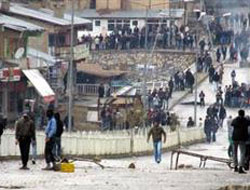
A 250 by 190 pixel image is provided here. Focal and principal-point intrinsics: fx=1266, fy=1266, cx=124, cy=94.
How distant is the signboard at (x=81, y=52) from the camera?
6425cm

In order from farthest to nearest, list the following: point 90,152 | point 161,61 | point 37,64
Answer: point 161,61
point 37,64
point 90,152

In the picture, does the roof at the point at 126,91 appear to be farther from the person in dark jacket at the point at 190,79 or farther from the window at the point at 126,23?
the window at the point at 126,23

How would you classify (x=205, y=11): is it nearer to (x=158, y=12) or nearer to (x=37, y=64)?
(x=158, y=12)

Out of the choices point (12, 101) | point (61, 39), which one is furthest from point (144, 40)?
point (12, 101)

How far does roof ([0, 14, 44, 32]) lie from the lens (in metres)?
53.2

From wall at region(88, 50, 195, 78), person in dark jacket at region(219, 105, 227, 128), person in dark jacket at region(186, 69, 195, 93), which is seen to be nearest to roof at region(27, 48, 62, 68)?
person in dark jacket at region(186, 69, 195, 93)

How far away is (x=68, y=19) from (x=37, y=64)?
1268 cm

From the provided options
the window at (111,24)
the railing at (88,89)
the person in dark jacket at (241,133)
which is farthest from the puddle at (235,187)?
the window at (111,24)

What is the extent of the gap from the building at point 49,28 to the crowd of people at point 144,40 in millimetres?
6957

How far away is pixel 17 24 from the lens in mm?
54281

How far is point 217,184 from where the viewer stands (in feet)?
62.3

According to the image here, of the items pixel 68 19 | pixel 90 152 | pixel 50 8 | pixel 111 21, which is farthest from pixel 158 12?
pixel 90 152

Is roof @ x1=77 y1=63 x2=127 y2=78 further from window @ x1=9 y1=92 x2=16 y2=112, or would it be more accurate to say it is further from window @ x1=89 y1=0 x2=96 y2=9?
window @ x1=89 y1=0 x2=96 y2=9

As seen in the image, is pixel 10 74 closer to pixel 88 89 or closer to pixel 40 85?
pixel 40 85
